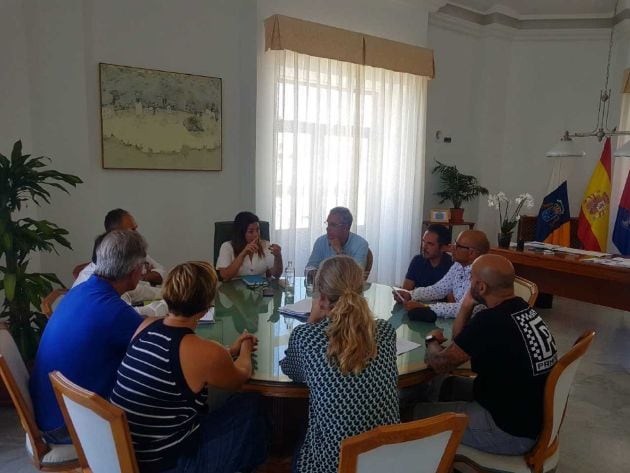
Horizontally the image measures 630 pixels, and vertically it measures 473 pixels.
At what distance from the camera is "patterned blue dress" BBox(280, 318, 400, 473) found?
133cm

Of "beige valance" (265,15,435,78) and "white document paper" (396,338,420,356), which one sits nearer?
"white document paper" (396,338,420,356)

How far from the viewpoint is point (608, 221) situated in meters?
5.33

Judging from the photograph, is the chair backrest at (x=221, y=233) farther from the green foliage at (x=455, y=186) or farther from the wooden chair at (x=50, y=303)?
the green foliage at (x=455, y=186)

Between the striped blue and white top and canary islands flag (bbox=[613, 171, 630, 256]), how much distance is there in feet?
17.2

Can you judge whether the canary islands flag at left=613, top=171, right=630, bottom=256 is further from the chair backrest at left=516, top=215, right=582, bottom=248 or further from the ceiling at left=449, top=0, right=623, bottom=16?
the ceiling at left=449, top=0, right=623, bottom=16

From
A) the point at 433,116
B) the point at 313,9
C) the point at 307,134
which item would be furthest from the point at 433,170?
the point at 313,9

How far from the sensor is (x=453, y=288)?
252 centimetres

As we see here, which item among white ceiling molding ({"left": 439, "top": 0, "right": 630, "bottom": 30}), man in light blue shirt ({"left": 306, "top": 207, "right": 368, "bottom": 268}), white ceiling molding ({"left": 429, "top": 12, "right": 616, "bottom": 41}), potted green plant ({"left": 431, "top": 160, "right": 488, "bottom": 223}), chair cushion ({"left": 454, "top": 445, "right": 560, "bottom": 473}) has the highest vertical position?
white ceiling molding ({"left": 439, "top": 0, "right": 630, "bottom": 30})

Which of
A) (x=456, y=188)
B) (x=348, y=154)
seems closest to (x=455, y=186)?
(x=456, y=188)

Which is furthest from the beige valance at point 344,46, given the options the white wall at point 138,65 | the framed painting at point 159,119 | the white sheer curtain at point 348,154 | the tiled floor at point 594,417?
the tiled floor at point 594,417

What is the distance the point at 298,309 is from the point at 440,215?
11.3 feet

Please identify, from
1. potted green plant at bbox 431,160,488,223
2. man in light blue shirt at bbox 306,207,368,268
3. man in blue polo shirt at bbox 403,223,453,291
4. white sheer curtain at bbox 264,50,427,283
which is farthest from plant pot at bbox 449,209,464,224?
man in blue polo shirt at bbox 403,223,453,291

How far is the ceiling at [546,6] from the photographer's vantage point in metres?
5.38

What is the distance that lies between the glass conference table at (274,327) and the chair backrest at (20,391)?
0.61 metres
